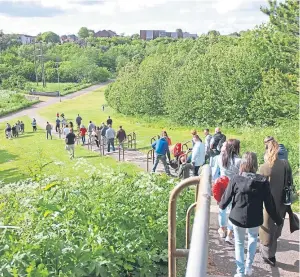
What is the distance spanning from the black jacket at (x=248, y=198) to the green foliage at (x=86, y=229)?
30.7 inches

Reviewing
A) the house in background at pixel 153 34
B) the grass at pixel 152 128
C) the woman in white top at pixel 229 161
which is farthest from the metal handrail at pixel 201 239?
the house in background at pixel 153 34

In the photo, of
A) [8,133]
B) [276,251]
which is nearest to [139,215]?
[276,251]

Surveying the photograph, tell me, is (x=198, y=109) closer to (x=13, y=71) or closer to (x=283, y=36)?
(x=283, y=36)

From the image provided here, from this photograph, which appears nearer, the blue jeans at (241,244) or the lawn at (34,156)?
the blue jeans at (241,244)

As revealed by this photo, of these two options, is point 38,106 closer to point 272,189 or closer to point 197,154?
point 197,154

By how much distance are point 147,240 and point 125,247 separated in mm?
298

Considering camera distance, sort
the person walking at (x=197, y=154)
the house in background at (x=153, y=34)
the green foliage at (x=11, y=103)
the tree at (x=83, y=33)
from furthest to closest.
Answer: the house in background at (x=153, y=34) → the tree at (x=83, y=33) → the green foliage at (x=11, y=103) → the person walking at (x=197, y=154)

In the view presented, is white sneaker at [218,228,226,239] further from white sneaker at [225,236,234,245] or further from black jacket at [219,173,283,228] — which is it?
black jacket at [219,173,283,228]

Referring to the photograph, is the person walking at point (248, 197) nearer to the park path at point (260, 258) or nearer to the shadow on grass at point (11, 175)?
the park path at point (260, 258)

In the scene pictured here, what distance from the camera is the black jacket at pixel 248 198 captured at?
4773mm

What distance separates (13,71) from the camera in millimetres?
74062

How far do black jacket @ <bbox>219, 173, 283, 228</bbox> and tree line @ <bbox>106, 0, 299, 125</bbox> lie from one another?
1938cm

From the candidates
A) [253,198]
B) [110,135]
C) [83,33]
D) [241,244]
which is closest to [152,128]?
[110,135]

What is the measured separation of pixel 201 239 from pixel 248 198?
361cm
